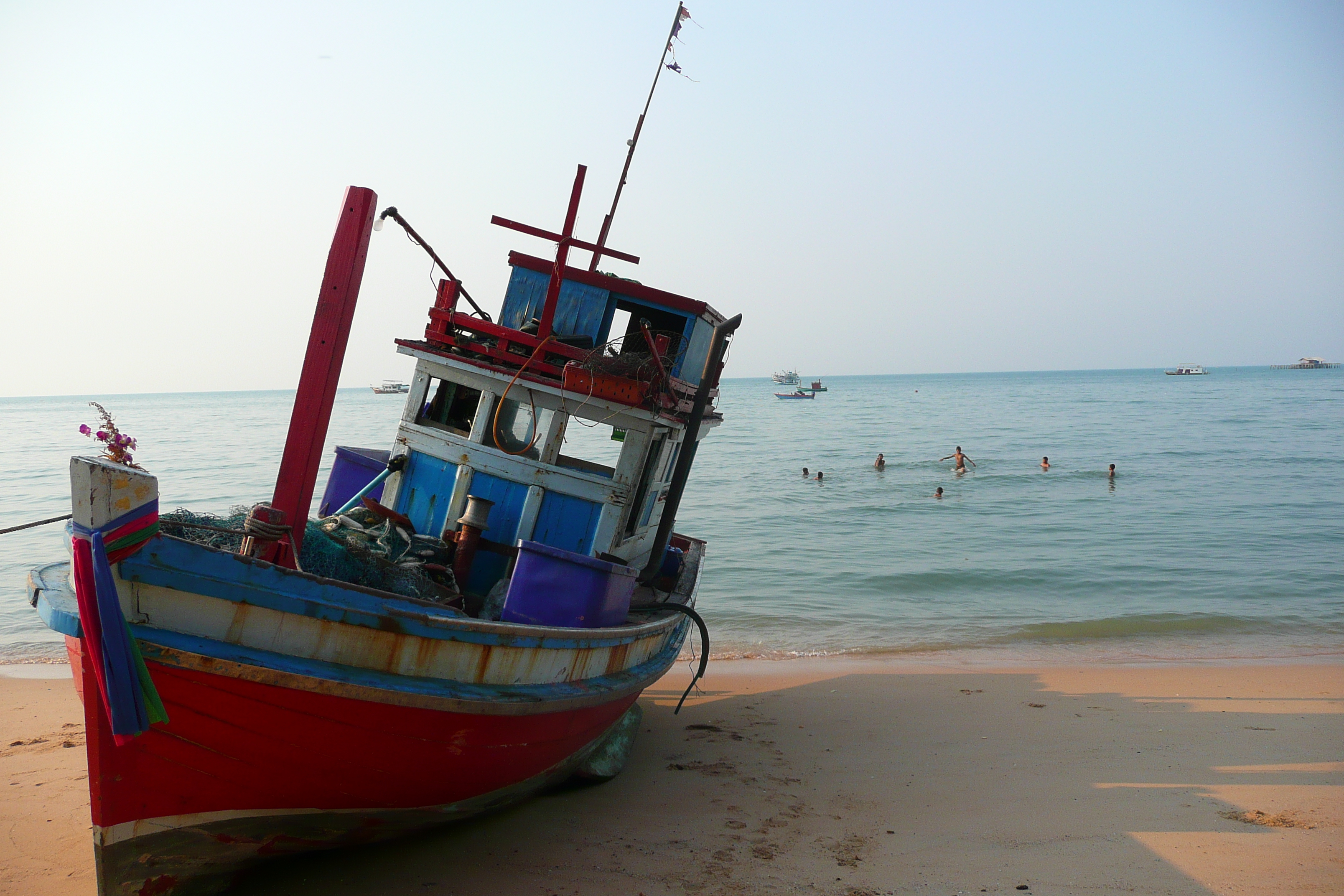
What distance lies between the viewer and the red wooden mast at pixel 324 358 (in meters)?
4.54

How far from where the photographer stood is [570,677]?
18.0ft

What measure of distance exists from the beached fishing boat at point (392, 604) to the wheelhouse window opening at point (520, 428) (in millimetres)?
21

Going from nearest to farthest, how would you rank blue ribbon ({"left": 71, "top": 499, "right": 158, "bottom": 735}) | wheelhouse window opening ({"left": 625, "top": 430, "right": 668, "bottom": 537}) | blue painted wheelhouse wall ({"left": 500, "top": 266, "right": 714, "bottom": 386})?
blue ribbon ({"left": 71, "top": 499, "right": 158, "bottom": 735}), wheelhouse window opening ({"left": 625, "top": 430, "right": 668, "bottom": 537}), blue painted wheelhouse wall ({"left": 500, "top": 266, "right": 714, "bottom": 386})

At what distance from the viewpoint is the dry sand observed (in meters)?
5.11

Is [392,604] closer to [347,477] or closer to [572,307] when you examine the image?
[347,477]

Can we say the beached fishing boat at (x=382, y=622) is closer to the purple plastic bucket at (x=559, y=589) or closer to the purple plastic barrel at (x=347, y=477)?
the purple plastic bucket at (x=559, y=589)

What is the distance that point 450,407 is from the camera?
7051 millimetres

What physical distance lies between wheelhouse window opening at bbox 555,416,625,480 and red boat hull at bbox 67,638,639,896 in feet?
8.19

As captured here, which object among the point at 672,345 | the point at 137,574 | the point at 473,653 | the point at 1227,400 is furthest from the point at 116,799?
the point at 1227,400

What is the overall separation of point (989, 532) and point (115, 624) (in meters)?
20.7

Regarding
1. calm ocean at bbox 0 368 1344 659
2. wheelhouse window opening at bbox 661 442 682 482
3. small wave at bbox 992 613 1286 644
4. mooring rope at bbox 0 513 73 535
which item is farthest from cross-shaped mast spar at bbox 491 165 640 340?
small wave at bbox 992 613 1286 644

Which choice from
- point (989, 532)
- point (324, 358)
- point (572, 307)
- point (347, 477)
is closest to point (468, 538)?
point (324, 358)

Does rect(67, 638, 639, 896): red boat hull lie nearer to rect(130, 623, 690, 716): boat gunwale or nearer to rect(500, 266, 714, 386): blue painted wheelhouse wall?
rect(130, 623, 690, 716): boat gunwale

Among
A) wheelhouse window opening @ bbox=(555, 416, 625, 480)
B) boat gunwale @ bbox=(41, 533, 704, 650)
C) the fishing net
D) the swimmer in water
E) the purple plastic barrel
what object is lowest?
boat gunwale @ bbox=(41, 533, 704, 650)
